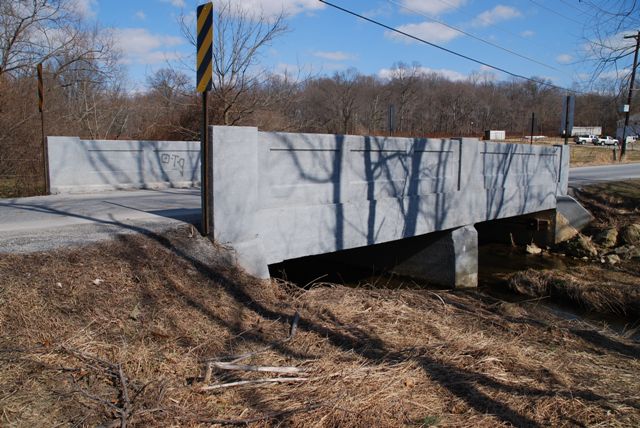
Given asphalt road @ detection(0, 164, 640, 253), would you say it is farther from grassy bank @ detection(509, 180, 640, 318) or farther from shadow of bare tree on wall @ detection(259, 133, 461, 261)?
grassy bank @ detection(509, 180, 640, 318)

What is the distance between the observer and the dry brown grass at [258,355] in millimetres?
3377

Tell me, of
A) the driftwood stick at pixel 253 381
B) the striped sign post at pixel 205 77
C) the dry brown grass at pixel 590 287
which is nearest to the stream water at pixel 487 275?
the dry brown grass at pixel 590 287

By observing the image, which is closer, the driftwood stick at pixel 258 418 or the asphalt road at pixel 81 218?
the driftwood stick at pixel 258 418

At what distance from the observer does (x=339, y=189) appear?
324 inches

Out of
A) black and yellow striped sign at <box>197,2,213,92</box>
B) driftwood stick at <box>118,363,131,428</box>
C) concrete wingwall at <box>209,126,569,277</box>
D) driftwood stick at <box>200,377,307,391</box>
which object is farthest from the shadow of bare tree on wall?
driftwood stick at <box>118,363,131,428</box>

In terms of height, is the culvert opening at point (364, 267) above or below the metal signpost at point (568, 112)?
below

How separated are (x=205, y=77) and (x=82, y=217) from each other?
2738 millimetres

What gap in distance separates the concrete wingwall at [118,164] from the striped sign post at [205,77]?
6.23 m

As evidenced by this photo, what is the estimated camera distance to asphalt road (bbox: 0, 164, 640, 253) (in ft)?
18.3

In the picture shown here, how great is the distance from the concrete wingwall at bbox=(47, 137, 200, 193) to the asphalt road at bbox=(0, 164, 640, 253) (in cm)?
104

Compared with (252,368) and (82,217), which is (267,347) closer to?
(252,368)

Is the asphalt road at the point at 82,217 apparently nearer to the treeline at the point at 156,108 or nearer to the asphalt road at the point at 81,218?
the asphalt road at the point at 81,218

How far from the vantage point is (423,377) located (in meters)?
4.10

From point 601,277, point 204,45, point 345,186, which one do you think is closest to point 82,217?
point 204,45
